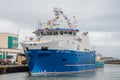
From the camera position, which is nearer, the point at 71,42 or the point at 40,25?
the point at 71,42

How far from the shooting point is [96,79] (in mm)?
50719

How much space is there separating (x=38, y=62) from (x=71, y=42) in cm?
671

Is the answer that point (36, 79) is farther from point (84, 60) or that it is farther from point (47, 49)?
point (84, 60)

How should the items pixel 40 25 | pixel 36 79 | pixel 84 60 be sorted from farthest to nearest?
pixel 84 60 < pixel 40 25 < pixel 36 79

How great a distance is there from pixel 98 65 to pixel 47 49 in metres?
51.2

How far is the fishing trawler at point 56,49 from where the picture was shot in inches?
2060

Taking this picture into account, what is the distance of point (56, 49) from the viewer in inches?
2072

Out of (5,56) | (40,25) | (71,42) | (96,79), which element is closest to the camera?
(96,79)

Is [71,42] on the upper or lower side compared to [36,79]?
upper

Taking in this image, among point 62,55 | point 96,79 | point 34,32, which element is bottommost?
point 96,79

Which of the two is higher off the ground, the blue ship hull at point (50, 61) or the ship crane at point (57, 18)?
the ship crane at point (57, 18)

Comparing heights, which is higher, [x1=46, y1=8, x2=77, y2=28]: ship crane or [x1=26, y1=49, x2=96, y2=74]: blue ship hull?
[x1=46, y1=8, x2=77, y2=28]: ship crane

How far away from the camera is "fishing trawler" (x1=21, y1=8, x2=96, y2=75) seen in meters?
52.3

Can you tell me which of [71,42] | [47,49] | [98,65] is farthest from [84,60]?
[98,65]
